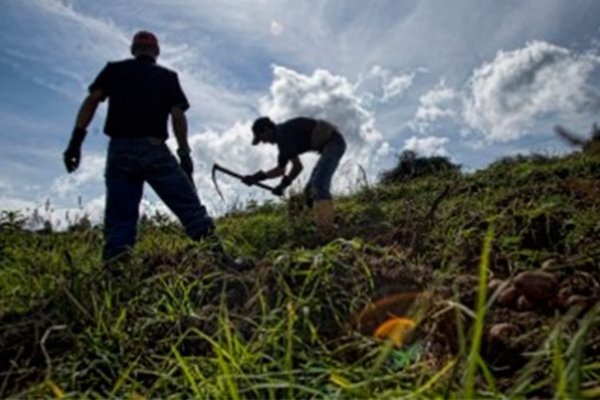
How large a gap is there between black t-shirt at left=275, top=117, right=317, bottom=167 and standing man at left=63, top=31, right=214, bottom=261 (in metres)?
2.44

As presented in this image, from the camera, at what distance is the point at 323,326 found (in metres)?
2.31

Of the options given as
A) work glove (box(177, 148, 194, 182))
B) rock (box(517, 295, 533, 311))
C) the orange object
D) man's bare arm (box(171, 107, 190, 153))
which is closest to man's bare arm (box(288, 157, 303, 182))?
work glove (box(177, 148, 194, 182))

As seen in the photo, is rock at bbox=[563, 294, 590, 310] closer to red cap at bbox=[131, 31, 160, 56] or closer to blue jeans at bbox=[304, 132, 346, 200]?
red cap at bbox=[131, 31, 160, 56]

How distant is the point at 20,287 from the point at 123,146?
1765 mm

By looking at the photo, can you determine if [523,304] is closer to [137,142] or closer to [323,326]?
[323,326]

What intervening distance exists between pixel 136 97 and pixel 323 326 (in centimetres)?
300

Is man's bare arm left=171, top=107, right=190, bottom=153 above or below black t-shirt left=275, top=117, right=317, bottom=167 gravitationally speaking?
below

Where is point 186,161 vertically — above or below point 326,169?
below

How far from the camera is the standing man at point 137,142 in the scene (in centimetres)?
469

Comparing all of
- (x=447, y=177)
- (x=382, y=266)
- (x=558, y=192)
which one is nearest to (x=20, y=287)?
(x=382, y=266)

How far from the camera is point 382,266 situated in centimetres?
287

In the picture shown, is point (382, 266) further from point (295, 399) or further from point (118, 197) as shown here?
point (118, 197)

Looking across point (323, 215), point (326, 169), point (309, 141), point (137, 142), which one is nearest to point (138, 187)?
point (137, 142)

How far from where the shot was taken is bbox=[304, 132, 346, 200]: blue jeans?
706 cm
